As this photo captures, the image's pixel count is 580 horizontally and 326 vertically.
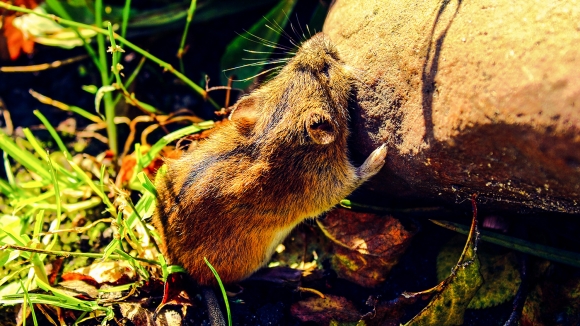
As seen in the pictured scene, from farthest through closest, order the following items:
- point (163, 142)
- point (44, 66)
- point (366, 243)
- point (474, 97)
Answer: point (44, 66), point (163, 142), point (366, 243), point (474, 97)

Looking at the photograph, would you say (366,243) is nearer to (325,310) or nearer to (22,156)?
(325,310)

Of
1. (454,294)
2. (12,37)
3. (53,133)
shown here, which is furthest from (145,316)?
(12,37)

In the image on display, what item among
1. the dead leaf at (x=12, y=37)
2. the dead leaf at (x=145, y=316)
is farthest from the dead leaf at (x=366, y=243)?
the dead leaf at (x=12, y=37)

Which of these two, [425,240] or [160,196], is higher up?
[160,196]

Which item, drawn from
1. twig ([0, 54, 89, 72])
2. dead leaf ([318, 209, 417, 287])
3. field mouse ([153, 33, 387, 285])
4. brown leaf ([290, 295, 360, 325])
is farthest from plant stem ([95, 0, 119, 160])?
brown leaf ([290, 295, 360, 325])

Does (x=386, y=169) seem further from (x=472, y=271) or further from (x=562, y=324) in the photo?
(x=562, y=324)

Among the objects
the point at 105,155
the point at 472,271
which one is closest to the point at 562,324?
the point at 472,271

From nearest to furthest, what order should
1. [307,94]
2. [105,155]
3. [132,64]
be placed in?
[307,94]
[105,155]
[132,64]
